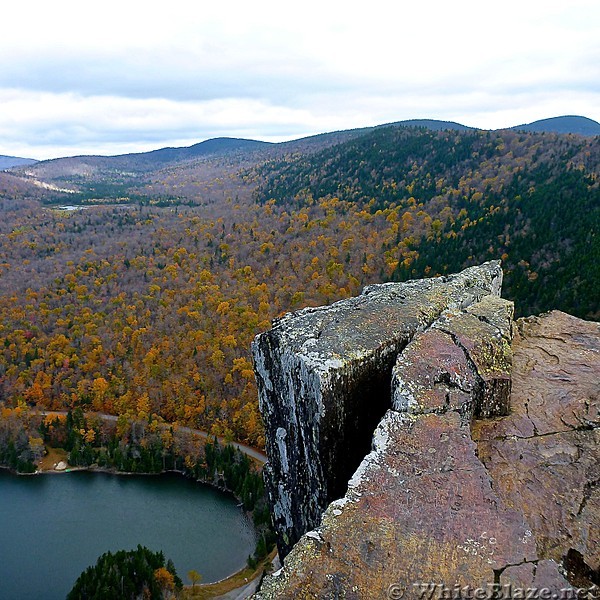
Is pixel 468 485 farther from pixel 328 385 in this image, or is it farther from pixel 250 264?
pixel 250 264

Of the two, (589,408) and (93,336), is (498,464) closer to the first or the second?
(589,408)

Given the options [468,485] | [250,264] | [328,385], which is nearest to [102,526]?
[328,385]

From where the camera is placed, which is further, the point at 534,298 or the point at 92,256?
the point at 92,256

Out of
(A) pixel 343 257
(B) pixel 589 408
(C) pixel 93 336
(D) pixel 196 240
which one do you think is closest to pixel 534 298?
(A) pixel 343 257
